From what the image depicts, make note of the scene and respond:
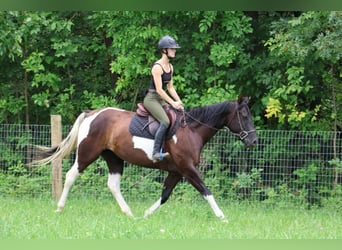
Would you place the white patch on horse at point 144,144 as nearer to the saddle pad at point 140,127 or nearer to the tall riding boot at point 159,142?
the saddle pad at point 140,127

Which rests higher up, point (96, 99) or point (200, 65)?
point (200, 65)

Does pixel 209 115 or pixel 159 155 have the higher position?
pixel 209 115

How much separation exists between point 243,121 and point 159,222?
6.78 ft

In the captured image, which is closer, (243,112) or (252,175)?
(243,112)

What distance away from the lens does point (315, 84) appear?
1091 cm

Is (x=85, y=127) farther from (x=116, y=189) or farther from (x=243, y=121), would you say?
(x=243, y=121)

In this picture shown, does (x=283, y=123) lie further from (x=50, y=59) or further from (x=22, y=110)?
(x=22, y=110)

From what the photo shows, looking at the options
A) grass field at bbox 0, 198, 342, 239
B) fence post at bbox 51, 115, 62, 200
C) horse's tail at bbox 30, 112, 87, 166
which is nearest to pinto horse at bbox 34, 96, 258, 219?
horse's tail at bbox 30, 112, 87, 166

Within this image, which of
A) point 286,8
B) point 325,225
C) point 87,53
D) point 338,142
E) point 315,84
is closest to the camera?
point 286,8

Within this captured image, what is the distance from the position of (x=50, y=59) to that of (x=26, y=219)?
6145mm

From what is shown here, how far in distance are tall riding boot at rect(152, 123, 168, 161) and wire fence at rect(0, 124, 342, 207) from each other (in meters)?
2.60

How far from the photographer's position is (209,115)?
7.66 meters

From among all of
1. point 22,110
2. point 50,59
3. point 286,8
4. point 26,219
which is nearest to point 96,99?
point 50,59

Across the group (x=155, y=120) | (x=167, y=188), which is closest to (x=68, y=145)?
(x=155, y=120)
